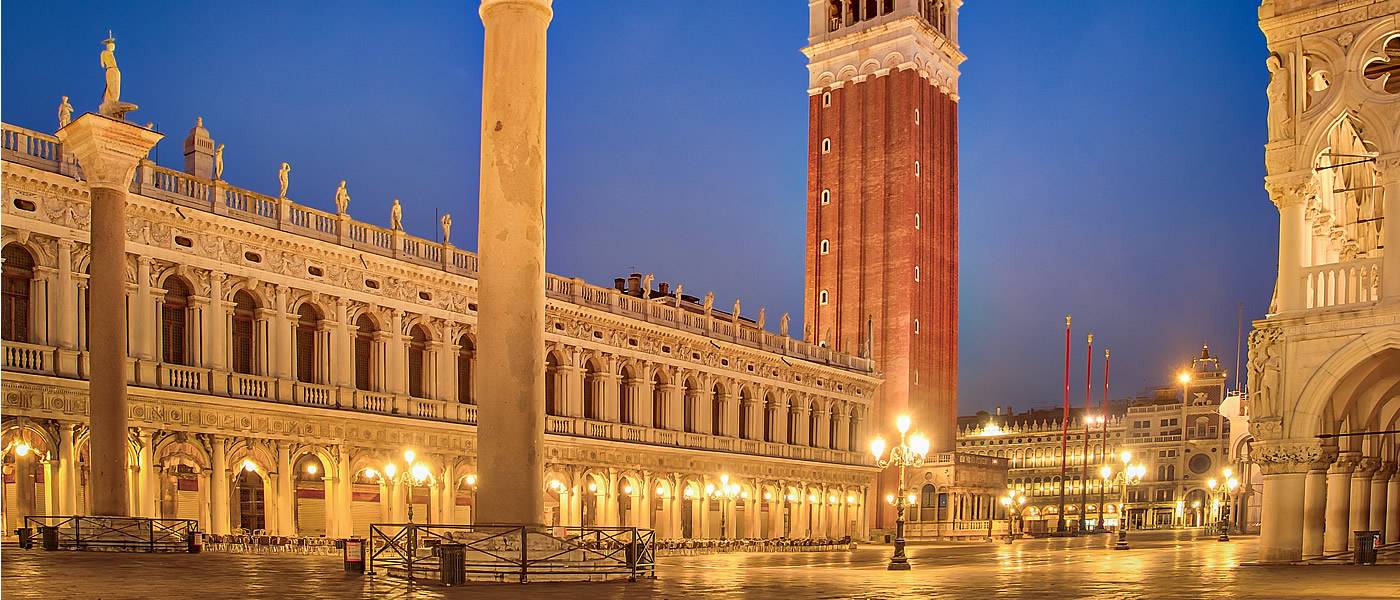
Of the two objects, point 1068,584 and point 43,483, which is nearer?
point 1068,584

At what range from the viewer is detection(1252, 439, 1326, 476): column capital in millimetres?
21969

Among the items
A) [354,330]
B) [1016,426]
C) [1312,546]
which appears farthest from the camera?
[1016,426]

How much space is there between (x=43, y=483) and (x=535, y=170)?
20.6 m

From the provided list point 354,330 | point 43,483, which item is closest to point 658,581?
point 43,483

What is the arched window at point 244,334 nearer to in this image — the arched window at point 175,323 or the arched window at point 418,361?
the arched window at point 175,323

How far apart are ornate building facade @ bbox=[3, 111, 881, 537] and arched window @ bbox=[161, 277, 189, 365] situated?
6 cm

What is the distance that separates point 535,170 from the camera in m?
16.0

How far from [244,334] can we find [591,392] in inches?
614

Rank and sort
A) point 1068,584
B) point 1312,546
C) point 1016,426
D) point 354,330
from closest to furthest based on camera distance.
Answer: point 1068,584
point 1312,546
point 354,330
point 1016,426

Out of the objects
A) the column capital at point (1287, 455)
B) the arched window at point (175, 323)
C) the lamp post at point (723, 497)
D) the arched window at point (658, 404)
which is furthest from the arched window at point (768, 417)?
the column capital at point (1287, 455)

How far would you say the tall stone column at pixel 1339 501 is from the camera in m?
23.0

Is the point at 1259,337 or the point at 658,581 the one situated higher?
the point at 1259,337

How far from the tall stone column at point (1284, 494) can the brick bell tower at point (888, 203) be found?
4654cm

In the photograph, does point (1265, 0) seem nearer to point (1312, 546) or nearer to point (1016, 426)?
point (1312, 546)
